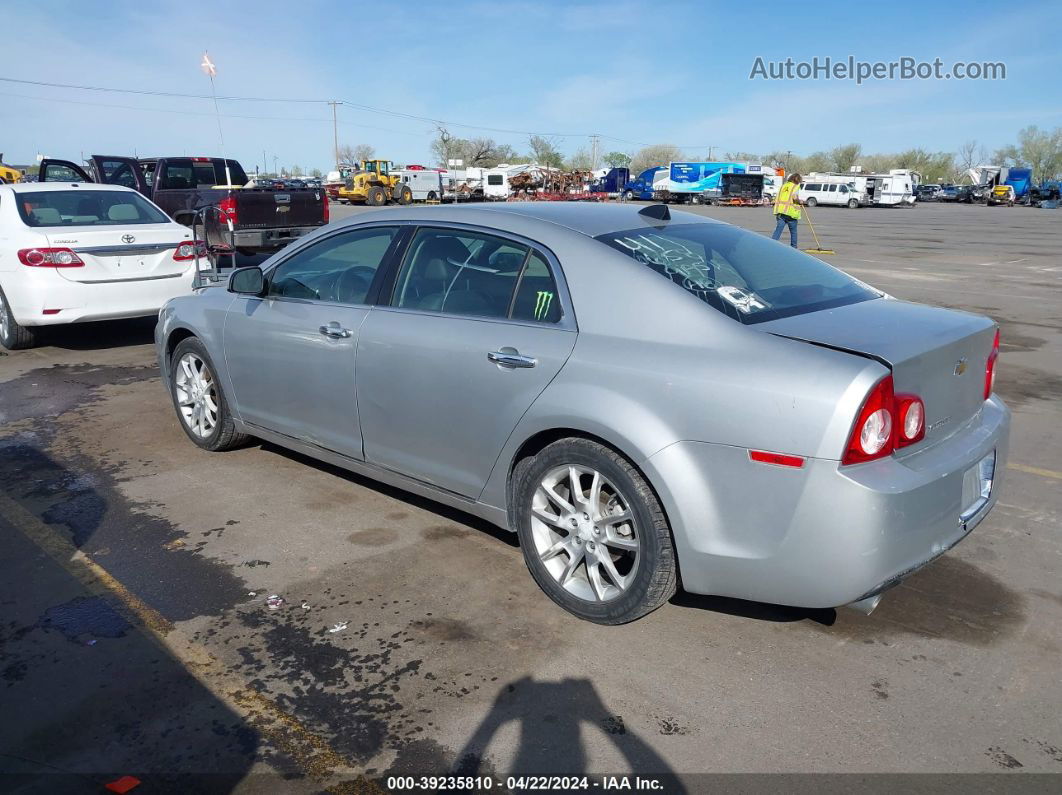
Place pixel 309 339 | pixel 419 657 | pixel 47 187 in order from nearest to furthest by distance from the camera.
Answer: pixel 419 657 < pixel 309 339 < pixel 47 187

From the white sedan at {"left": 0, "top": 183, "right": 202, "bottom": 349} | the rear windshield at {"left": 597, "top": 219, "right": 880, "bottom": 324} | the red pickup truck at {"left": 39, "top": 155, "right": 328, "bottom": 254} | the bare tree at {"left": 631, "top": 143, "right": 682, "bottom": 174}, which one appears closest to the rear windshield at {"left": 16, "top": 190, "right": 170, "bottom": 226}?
the white sedan at {"left": 0, "top": 183, "right": 202, "bottom": 349}

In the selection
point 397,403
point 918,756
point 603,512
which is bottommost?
point 918,756

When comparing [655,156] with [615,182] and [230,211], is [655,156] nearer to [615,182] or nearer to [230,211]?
[615,182]

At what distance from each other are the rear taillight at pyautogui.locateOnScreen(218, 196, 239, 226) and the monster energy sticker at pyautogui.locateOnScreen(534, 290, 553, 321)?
Result: 11759 millimetres

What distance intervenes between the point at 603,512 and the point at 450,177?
54.0 m

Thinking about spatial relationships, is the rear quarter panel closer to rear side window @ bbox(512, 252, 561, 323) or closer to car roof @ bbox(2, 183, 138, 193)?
rear side window @ bbox(512, 252, 561, 323)

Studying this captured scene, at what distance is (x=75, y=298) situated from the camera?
317 inches

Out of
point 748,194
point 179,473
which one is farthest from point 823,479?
point 748,194

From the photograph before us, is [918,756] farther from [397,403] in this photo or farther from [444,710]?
[397,403]

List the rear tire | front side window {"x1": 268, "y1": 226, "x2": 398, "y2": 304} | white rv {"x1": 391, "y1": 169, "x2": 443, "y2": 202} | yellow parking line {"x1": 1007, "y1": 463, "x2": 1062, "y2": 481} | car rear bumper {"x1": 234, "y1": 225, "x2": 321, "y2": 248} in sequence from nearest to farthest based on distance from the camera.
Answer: front side window {"x1": 268, "y1": 226, "x2": 398, "y2": 304} → yellow parking line {"x1": 1007, "y1": 463, "x2": 1062, "y2": 481} → the rear tire → car rear bumper {"x1": 234, "y1": 225, "x2": 321, "y2": 248} → white rv {"x1": 391, "y1": 169, "x2": 443, "y2": 202}

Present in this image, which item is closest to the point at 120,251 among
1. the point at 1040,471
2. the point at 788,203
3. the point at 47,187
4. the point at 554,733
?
the point at 47,187

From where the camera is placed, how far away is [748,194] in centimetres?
6212

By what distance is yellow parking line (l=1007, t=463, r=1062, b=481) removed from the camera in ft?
16.5

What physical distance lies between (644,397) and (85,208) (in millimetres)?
8115
